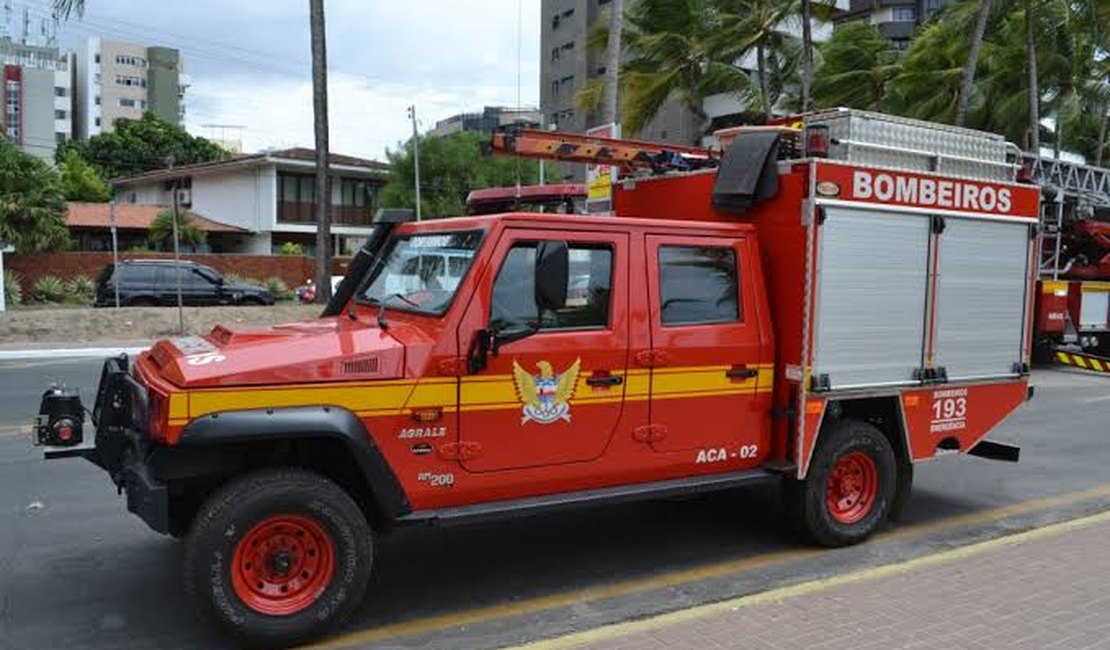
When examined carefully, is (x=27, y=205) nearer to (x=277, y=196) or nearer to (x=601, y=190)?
(x=277, y=196)

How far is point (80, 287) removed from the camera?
30.0 metres

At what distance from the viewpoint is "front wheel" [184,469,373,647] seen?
421cm

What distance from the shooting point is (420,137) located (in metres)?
47.1

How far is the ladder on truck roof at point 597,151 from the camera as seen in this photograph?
629 cm

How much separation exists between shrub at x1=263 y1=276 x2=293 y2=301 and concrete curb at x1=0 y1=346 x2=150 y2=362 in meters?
14.8

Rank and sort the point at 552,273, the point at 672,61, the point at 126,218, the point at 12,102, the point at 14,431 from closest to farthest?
the point at 552,273
the point at 14,431
the point at 672,61
the point at 126,218
the point at 12,102

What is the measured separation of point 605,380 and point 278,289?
1197 inches

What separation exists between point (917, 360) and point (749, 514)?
5.25ft

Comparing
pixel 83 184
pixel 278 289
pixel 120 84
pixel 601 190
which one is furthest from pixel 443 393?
pixel 120 84

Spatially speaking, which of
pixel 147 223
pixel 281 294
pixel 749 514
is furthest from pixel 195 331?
pixel 147 223

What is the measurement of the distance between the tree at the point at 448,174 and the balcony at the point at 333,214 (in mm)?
3496

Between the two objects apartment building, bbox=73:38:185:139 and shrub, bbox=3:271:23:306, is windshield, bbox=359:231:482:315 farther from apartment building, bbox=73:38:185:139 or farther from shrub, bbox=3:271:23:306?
apartment building, bbox=73:38:185:139

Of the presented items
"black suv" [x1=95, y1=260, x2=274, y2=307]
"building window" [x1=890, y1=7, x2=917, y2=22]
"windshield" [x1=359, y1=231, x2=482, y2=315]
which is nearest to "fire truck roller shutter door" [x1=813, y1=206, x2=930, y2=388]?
"windshield" [x1=359, y1=231, x2=482, y2=315]

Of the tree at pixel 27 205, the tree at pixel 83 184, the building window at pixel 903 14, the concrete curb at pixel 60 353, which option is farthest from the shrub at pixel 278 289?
the building window at pixel 903 14
